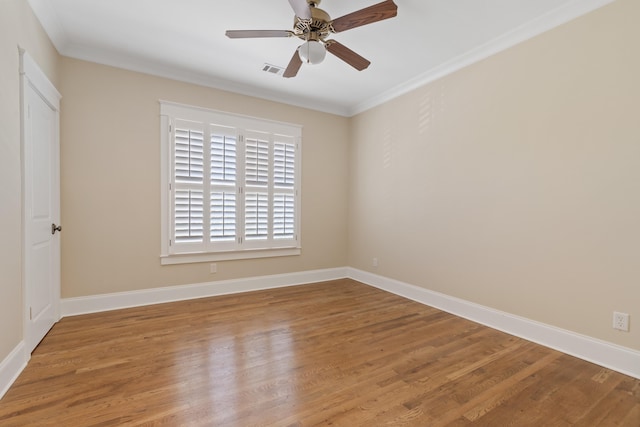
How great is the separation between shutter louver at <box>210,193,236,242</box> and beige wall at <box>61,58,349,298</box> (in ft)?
1.32

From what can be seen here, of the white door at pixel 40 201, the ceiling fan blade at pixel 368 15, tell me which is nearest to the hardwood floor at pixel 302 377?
the white door at pixel 40 201

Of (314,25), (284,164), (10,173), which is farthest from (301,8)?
(284,164)

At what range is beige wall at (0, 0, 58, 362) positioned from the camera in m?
1.89

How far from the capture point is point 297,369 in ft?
7.09

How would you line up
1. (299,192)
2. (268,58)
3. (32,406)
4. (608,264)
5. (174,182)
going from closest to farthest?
(32,406), (608,264), (268,58), (174,182), (299,192)

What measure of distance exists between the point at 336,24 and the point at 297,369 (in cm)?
259

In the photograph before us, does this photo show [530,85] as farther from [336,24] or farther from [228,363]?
[228,363]

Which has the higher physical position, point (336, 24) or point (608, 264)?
point (336, 24)

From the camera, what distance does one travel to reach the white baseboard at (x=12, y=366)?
1.84 meters

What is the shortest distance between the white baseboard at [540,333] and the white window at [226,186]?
2.07m

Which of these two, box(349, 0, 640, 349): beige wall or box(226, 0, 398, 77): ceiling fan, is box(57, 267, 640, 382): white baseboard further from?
box(226, 0, 398, 77): ceiling fan

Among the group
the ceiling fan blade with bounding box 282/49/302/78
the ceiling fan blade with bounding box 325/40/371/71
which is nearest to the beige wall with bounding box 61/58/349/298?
the ceiling fan blade with bounding box 282/49/302/78

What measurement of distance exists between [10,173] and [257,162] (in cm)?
257

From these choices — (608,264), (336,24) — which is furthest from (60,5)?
(608,264)
